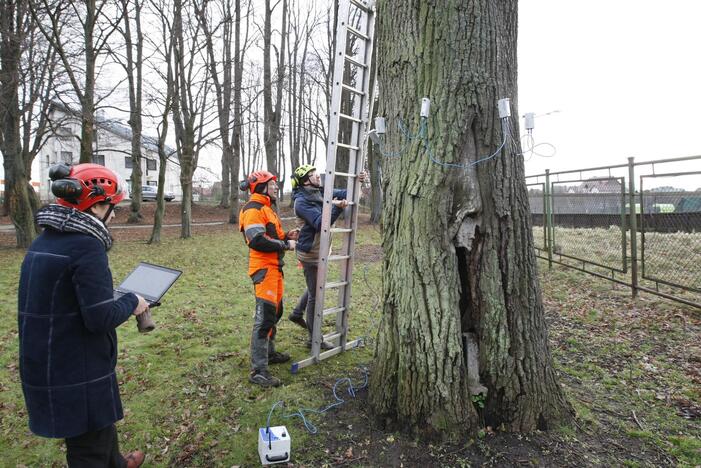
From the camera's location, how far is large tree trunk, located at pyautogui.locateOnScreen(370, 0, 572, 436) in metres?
3.04

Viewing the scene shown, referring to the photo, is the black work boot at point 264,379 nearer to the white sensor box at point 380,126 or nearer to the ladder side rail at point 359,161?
the ladder side rail at point 359,161

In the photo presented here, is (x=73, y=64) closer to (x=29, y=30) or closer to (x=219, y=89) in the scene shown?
(x=29, y=30)

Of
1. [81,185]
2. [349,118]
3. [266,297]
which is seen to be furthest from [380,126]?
[81,185]

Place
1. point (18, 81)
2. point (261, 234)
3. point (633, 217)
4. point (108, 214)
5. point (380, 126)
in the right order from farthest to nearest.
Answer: point (18, 81), point (633, 217), point (261, 234), point (380, 126), point (108, 214)

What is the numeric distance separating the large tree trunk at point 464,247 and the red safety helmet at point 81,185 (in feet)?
6.01

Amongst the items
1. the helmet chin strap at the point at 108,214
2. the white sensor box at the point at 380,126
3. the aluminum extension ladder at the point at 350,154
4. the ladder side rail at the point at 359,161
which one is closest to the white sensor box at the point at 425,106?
the white sensor box at the point at 380,126

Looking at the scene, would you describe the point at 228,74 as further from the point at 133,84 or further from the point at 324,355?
the point at 324,355

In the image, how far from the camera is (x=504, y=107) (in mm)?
3057

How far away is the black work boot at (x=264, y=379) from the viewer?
405 cm

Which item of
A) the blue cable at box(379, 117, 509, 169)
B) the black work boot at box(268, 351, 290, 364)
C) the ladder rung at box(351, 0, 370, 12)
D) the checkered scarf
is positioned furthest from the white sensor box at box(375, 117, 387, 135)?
the black work boot at box(268, 351, 290, 364)

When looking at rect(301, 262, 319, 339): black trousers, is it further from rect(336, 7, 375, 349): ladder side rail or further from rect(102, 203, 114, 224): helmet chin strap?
rect(102, 203, 114, 224): helmet chin strap

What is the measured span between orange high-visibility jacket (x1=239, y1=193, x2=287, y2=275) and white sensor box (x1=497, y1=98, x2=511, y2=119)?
207 cm

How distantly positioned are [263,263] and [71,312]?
194cm

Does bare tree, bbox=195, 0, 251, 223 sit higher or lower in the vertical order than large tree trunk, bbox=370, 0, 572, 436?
higher
